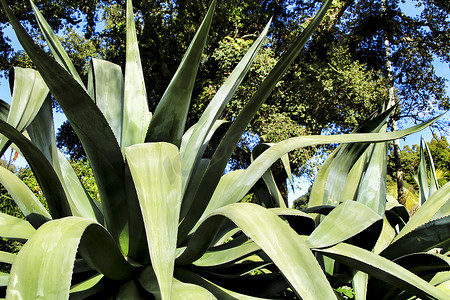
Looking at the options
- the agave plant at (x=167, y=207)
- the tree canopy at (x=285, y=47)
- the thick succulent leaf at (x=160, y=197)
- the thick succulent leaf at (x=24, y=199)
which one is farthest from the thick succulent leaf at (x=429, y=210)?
the tree canopy at (x=285, y=47)

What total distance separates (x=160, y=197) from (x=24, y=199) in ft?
2.46

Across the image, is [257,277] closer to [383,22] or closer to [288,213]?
[288,213]

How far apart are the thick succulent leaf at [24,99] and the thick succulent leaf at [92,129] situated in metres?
0.22

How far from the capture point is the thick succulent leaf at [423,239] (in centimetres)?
121

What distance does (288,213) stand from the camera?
1205 mm

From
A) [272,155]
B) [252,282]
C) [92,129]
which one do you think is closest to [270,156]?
[272,155]

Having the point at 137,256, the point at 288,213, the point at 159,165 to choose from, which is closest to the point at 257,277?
the point at 288,213

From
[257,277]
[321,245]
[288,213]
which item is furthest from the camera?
[257,277]

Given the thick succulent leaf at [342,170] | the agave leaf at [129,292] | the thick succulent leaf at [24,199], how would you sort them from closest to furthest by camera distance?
1. the agave leaf at [129,292]
2. the thick succulent leaf at [24,199]
3. the thick succulent leaf at [342,170]

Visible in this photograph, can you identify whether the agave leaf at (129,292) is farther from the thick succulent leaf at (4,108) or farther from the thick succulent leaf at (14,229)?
the thick succulent leaf at (4,108)

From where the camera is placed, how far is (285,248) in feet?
2.75

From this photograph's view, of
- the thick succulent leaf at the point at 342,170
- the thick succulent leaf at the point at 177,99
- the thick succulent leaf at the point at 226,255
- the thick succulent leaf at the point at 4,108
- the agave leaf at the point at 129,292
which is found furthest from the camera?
the thick succulent leaf at the point at 342,170

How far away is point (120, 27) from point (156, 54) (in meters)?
1.30

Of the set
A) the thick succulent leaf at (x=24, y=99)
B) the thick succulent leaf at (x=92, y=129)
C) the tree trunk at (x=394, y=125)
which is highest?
the tree trunk at (x=394, y=125)
